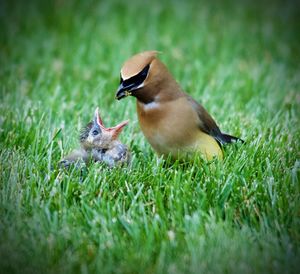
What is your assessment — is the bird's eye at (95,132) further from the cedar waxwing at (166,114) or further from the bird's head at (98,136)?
the cedar waxwing at (166,114)

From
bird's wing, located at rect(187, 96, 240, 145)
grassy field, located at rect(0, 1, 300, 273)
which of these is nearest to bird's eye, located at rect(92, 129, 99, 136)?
grassy field, located at rect(0, 1, 300, 273)

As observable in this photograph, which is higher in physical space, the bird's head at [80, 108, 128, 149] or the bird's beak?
the bird's beak

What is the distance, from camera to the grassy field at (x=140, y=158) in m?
3.16

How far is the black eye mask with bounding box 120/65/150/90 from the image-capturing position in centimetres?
412

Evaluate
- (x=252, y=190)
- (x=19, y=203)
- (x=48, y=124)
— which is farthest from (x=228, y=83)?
(x=19, y=203)

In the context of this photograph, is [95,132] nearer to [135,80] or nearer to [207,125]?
[135,80]

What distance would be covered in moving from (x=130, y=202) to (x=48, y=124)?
148 centimetres

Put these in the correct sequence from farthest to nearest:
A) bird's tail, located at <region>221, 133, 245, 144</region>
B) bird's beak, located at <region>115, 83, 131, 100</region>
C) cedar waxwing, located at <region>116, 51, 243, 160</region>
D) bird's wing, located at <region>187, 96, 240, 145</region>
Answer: bird's tail, located at <region>221, 133, 245, 144</region> < bird's wing, located at <region>187, 96, 240, 145</region> < cedar waxwing, located at <region>116, 51, 243, 160</region> < bird's beak, located at <region>115, 83, 131, 100</region>

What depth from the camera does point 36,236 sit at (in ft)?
10.6

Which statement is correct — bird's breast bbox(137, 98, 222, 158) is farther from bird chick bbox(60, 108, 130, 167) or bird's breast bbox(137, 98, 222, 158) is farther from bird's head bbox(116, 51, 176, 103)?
bird chick bbox(60, 108, 130, 167)

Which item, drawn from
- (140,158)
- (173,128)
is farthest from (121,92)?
(140,158)

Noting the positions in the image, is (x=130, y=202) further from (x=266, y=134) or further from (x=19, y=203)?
(x=266, y=134)

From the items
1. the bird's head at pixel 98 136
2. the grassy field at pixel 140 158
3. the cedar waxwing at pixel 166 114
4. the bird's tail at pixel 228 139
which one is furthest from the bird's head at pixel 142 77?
the bird's tail at pixel 228 139

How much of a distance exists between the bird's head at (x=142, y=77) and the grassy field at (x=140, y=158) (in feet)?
1.62
